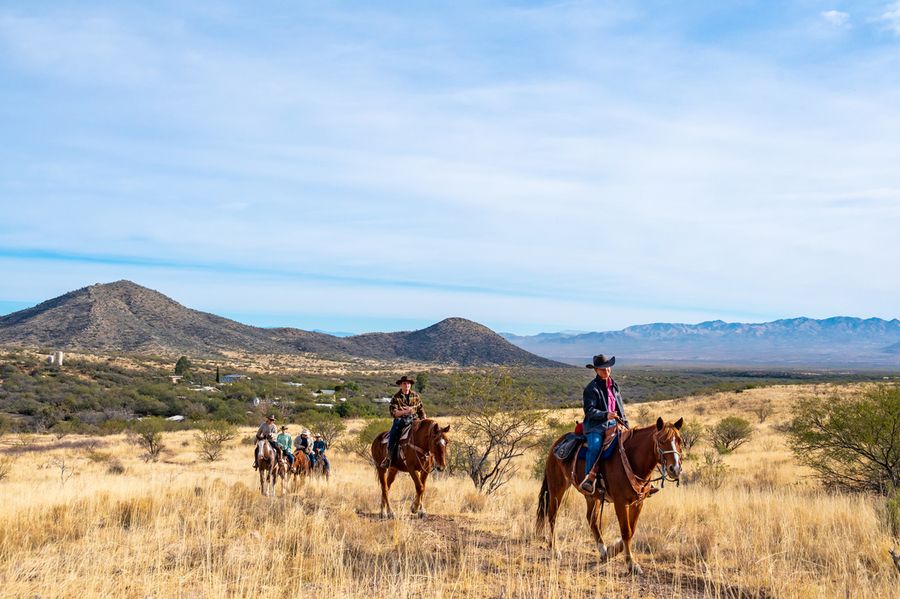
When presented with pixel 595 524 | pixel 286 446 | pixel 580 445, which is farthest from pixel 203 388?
pixel 595 524

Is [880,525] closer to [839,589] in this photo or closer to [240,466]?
[839,589]

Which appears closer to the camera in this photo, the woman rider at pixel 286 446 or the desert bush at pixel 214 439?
the woman rider at pixel 286 446

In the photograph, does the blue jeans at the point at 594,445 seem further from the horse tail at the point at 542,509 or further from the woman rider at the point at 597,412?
the horse tail at the point at 542,509

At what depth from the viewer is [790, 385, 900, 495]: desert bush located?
14.3 metres

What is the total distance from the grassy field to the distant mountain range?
71.7 meters

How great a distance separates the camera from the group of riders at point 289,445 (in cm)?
1636

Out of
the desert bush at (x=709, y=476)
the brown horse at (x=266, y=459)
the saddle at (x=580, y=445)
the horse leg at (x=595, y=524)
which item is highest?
the saddle at (x=580, y=445)

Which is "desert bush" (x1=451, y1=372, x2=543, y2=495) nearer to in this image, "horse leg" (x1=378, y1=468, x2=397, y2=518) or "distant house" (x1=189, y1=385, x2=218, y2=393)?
"horse leg" (x1=378, y1=468, x2=397, y2=518)

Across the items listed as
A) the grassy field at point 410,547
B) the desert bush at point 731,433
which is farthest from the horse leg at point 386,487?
the desert bush at point 731,433

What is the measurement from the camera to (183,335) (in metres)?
109

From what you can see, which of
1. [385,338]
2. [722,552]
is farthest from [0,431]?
[385,338]

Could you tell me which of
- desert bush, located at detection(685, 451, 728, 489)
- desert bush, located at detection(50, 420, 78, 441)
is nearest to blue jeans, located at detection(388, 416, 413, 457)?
desert bush, located at detection(685, 451, 728, 489)

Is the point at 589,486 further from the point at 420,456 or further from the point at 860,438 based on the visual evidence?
the point at 860,438

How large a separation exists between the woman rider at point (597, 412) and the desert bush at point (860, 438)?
8.71 meters
